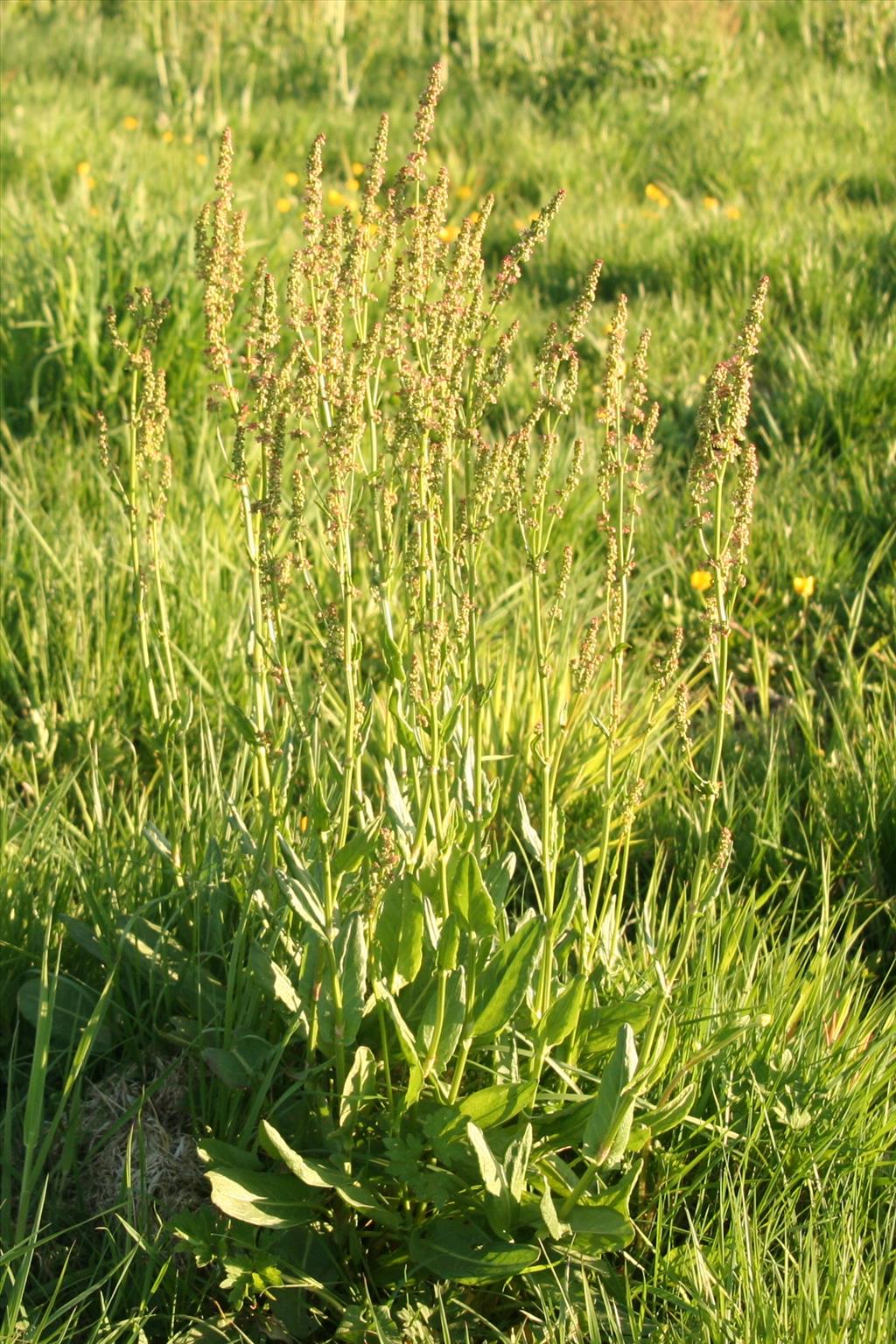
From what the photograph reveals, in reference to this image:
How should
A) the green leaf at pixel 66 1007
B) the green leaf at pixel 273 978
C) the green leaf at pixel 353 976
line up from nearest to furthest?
the green leaf at pixel 353 976 → the green leaf at pixel 273 978 → the green leaf at pixel 66 1007

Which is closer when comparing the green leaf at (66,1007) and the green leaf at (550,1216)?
the green leaf at (550,1216)

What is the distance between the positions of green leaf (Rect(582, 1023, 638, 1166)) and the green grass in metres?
0.15

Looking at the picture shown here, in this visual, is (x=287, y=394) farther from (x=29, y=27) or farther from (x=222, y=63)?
(x=29, y=27)

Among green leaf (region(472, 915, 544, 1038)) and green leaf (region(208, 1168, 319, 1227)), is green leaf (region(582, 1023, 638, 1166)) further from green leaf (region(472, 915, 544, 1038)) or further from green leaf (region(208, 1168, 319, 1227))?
green leaf (region(208, 1168, 319, 1227))

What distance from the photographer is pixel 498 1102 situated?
168 cm

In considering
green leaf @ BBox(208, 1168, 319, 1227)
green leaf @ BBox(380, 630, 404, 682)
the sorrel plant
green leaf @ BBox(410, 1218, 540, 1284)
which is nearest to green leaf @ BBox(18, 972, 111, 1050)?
the sorrel plant

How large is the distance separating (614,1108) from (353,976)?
0.36 meters

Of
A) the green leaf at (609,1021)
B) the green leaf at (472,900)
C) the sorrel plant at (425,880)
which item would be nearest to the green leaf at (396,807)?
the sorrel plant at (425,880)

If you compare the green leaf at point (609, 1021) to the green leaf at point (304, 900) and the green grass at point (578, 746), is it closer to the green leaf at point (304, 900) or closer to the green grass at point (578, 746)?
the green grass at point (578, 746)

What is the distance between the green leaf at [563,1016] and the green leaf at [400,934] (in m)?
0.18

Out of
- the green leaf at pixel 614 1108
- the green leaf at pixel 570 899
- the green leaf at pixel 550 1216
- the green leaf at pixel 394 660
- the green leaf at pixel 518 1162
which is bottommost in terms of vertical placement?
the green leaf at pixel 550 1216

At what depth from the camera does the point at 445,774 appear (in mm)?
1876

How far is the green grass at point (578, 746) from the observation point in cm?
178

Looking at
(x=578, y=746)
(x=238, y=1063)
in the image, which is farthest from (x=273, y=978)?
(x=578, y=746)
